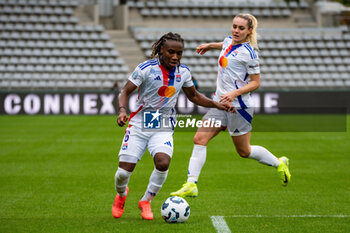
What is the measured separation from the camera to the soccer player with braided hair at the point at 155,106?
634 cm

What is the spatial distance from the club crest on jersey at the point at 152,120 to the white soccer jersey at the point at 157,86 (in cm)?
6

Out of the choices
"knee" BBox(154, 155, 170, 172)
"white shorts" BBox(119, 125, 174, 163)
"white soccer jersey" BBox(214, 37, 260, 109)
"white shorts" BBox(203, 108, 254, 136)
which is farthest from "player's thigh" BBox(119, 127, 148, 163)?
"white soccer jersey" BBox(214, 37, 260, 109)

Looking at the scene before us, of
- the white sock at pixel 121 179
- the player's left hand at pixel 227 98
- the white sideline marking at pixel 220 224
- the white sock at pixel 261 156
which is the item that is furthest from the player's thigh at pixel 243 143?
the white sock at pixel 121 179

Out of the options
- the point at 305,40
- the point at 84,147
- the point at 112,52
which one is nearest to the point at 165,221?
the point at 84,147

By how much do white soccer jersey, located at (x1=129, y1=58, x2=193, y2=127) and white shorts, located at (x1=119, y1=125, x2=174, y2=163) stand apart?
12 cm

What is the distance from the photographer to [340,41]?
3544 centimetres

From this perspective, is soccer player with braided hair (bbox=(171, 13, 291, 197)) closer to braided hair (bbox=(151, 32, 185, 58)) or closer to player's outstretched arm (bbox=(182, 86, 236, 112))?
player's outstretched arm (bbox=(182, 86, 236, 112))

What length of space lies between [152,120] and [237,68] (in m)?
1.46

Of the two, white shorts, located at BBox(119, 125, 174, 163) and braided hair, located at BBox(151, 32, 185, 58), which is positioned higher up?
braided hair, located at BBox(151, 32, 185, 58)

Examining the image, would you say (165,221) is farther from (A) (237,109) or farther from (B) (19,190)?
(B) (19,190)

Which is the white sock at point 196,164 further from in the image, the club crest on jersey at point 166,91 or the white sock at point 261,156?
the club crest on jersey at point 166,91

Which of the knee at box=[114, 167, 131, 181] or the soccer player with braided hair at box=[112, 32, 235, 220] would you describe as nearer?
the soccer player with braided hair at box=[112, 32, 235, 220]

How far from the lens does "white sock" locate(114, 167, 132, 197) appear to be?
6.46 metres

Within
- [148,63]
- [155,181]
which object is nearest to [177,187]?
[155,181]
